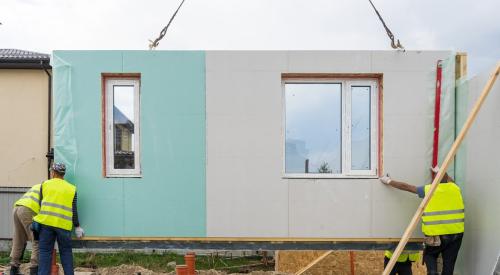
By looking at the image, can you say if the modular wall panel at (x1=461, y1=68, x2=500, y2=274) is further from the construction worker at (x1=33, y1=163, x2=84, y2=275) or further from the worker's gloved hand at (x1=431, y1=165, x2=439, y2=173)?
the construction worker at (x1=33, y1=163, x2=84, y2=275)

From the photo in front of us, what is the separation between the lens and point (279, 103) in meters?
5.39

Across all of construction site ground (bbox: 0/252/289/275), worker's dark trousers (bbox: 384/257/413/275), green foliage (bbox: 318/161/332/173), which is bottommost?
construction site ground (bbox: 0/252/289/275)

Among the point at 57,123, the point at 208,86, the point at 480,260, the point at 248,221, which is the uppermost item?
the point at 208,86

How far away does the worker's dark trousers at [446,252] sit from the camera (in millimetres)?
5223

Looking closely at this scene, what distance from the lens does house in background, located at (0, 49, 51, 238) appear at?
993cm

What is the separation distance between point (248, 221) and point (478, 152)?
10.3 ft

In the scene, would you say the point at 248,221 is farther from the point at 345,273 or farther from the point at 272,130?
the point at 345,273

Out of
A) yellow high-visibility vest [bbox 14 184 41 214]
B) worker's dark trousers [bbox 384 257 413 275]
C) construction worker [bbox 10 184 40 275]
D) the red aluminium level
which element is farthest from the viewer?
construction worker [bbox 10 184 40 275]

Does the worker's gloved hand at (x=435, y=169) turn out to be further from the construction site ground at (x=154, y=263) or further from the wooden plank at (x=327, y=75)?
the construction site ground at (x=154, y=263)

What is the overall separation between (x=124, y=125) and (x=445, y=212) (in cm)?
454

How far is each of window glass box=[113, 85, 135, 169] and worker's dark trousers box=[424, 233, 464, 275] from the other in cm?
428

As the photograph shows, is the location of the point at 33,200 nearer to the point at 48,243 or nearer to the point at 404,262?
the point at 48,243

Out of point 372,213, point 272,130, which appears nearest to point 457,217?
point 372,213

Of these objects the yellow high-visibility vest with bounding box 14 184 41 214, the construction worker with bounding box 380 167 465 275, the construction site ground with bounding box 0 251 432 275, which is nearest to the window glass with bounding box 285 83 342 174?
the construction worker with bounding box 380 167 465 275
